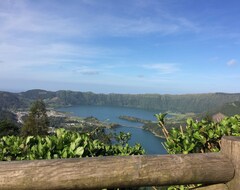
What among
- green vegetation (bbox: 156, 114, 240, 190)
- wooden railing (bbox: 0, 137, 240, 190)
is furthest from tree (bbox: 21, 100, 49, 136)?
wooden railing (bbox: 0, 137, 240, 190)

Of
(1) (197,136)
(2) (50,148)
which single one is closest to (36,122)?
(2) (50,148)

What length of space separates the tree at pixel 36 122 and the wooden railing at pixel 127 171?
3722cm

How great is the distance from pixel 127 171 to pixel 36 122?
134ft

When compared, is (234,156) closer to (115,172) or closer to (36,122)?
(115,172)

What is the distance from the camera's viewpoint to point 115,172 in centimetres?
169

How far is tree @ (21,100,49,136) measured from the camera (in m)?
38.7

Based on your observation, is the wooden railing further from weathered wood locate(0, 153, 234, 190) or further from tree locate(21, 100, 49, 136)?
tree locate(21, 100, 49, 136)

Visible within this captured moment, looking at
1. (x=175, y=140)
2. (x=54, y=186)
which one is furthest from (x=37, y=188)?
(x=175, y=140)

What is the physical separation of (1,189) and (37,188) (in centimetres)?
17

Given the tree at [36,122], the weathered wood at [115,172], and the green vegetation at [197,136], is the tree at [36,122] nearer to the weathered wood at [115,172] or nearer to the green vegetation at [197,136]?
the green vegetation at [197,136]

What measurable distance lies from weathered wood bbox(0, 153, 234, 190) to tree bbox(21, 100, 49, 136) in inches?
1466

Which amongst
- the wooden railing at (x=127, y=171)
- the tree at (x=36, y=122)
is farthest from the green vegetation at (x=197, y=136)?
the tree at (x=36, y=122)

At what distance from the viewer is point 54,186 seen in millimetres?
1640

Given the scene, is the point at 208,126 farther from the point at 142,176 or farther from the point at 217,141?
the point at 142,176
